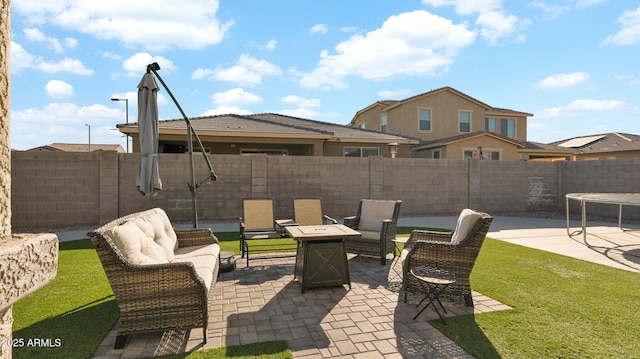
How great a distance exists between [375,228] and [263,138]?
31.2 ft

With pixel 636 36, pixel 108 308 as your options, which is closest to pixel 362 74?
pixel 636 36

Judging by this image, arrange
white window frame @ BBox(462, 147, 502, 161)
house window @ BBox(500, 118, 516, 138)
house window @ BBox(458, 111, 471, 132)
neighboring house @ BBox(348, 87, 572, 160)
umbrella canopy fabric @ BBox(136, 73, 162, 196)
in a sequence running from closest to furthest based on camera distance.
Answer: umbrella canopy fabric @ BBox(136, 73, 162, 196)
white window frame @ BBox(462, 147, 502, 161)
neighboring house @ BBox(348, 87, 572, 160)
house window @ BBox(458, 111, 471, 132)
house window @ BBox(500, 118, 516, 138)

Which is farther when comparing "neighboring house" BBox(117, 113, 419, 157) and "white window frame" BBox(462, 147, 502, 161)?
"white window frame" BBox(462, 147, 502, 161)

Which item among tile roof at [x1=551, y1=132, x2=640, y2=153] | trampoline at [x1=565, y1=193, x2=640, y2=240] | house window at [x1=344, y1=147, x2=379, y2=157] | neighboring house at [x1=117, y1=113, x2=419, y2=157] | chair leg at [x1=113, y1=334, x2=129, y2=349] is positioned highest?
tile roof at [x1=551, y1=132, x2=640, y2=153]

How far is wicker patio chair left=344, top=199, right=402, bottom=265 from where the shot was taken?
6.48 m

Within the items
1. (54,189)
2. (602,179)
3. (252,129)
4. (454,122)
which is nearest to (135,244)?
(54,189)

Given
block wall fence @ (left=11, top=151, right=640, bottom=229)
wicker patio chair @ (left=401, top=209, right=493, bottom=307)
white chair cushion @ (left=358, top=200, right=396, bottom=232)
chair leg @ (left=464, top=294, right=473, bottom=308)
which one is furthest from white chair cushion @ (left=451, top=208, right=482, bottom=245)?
block wall fence @ (left=11, top=151, right=640, bottom=229)

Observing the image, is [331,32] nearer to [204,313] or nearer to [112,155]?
[112,155]

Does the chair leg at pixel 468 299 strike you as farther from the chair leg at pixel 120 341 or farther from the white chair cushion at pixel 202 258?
the chair leg at pixel 120 341

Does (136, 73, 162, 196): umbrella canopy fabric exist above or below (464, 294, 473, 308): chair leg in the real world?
above

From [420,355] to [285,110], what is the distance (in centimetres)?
2053

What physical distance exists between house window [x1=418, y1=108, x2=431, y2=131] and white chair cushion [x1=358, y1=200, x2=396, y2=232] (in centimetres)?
1609

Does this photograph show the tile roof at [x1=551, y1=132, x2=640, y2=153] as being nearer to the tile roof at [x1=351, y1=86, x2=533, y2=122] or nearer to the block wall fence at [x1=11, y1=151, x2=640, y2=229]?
the tile roof at [x1=351, y1=86, x2=533, y2=122]

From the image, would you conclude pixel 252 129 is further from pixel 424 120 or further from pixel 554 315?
pixel 554 315
